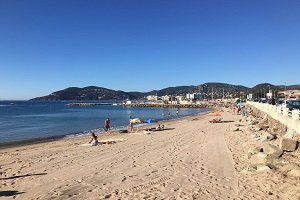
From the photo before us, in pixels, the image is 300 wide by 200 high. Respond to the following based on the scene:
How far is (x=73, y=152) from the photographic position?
695 inches

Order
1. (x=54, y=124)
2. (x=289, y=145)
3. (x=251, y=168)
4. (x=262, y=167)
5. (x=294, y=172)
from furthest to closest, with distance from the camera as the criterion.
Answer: (x=54, y=124) < (x=289, y=145) < (x=251, y=168) < (x=262, y=167) < (x=294, y=172)

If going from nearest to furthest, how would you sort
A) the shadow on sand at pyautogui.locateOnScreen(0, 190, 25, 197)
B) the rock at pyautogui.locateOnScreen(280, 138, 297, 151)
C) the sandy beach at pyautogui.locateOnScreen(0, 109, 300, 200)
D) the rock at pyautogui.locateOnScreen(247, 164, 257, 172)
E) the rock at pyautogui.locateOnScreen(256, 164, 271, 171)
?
1. the sandy beach at pyautogui.locateOnScreen(0, 109, 300, 200)
2. the shadow on sand at pyautogui.locateOnScreen(0, 190, 25, 197)
3. the rock at pyautogui.locateOnScreen(256, 164, 271, 171)
4. the rock at pyautogui.locateOnScreen(247, 164, 257, 172)
5. the rock at pyautogui.locateOnScreen(280, 138, 297, 151)

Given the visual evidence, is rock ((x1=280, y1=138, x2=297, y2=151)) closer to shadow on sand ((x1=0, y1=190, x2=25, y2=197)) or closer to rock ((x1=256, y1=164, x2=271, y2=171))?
rock ((x1=256, y1=164, x2=271, y2=171))

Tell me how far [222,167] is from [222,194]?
3.51 meters

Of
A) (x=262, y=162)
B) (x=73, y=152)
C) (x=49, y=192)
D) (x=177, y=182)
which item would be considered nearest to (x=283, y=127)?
(x=262, y=162)

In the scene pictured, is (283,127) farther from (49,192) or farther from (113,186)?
(49,192)

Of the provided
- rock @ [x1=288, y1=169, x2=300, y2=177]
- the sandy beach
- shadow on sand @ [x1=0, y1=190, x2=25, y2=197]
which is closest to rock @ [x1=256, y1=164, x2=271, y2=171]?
the sandy beach

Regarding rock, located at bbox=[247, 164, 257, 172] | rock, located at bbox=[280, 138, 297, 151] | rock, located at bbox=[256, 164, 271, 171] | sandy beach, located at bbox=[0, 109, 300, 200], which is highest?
rock, located at bbox=[280, 138, 297, 151]

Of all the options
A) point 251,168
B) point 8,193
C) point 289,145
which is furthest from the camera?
point 289,145

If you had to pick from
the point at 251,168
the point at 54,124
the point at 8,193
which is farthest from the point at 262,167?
the point at 54,124

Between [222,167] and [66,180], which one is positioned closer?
[66,180]

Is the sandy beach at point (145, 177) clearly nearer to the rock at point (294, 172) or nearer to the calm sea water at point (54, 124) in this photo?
the rock at point (294, 172)

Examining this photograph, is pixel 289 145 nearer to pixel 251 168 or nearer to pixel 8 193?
pixel 251 168

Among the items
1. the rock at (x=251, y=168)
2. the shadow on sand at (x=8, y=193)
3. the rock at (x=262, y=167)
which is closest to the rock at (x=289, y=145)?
the rock at (x=251, y=168)
